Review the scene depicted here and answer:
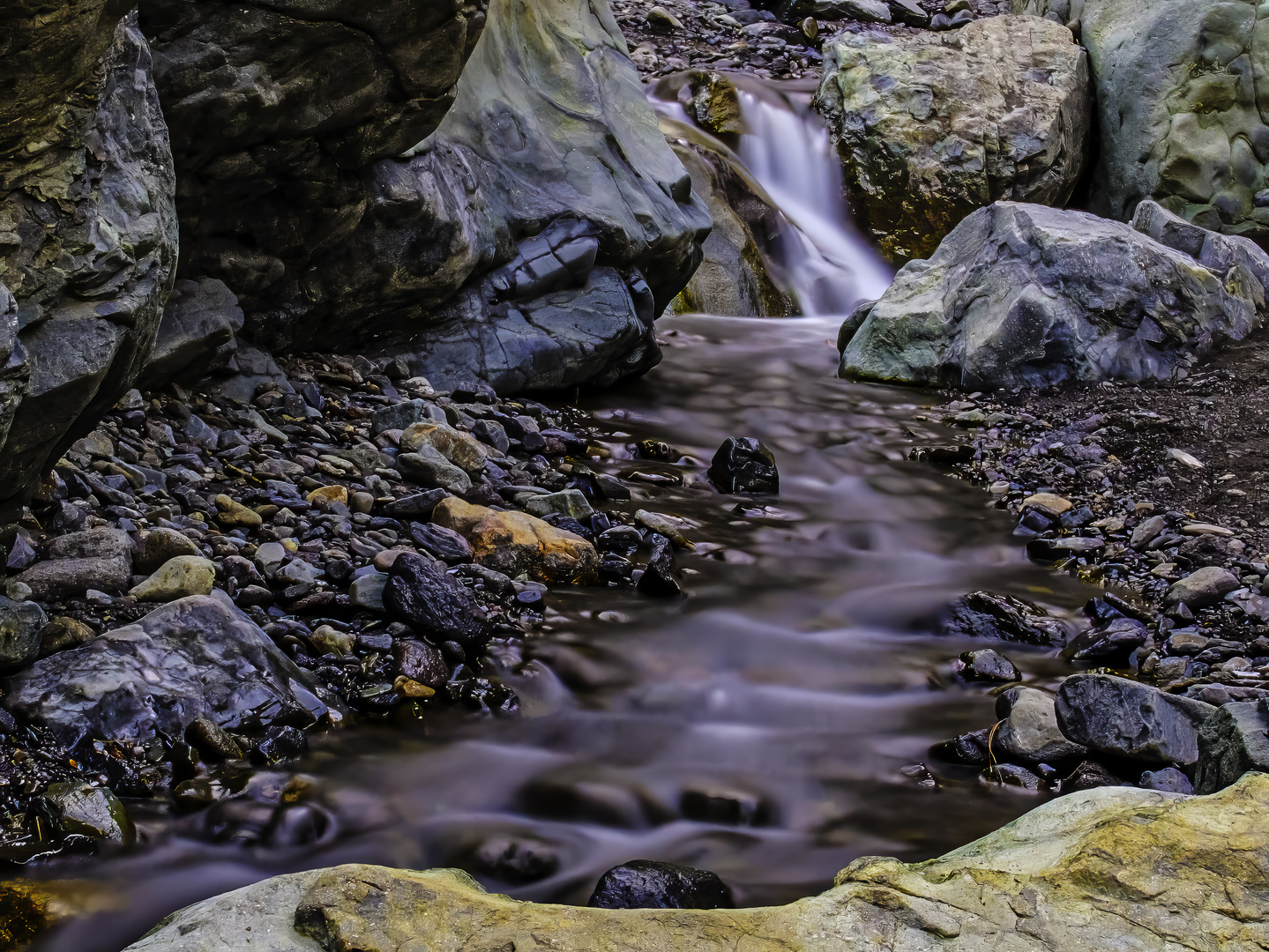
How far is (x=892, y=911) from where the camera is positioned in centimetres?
191

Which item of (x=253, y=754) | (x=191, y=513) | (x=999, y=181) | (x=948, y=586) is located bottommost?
(x=948, y=586)

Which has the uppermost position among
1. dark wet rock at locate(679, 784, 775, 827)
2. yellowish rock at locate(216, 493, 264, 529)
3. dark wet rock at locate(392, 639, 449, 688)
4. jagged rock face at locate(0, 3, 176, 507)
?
jagged rock face at locate(0, 3, 176, 507)

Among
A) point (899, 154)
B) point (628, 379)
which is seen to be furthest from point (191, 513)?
point (899, 154)

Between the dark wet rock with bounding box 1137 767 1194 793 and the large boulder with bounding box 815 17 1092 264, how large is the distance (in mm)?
9849

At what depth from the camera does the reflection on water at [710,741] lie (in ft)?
8.76

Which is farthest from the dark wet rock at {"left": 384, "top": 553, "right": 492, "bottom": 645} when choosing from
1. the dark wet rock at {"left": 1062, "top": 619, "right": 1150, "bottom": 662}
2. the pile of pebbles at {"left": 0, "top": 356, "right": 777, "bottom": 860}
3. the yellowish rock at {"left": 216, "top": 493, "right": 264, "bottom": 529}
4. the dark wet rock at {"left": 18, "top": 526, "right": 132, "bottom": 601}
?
the dark wet rock at {"left": 1062, "top": 619, "right": 1150, "bottom": 662}

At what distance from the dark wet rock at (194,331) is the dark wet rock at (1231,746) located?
427 centimetres

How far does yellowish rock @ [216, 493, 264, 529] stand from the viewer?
388 centimetres

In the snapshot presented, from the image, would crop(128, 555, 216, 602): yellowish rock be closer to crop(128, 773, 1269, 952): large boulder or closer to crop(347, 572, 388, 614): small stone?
crop(347, 572, 388, 614): small stone

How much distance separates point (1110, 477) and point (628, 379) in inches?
136

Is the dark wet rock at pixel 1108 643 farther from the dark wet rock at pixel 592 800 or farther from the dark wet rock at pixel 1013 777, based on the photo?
the dark wet rock at pixel 592 800

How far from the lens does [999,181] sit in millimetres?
12445

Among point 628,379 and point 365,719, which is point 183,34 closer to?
point 365,719

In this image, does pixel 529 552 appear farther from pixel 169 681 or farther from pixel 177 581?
pixel 169 681
